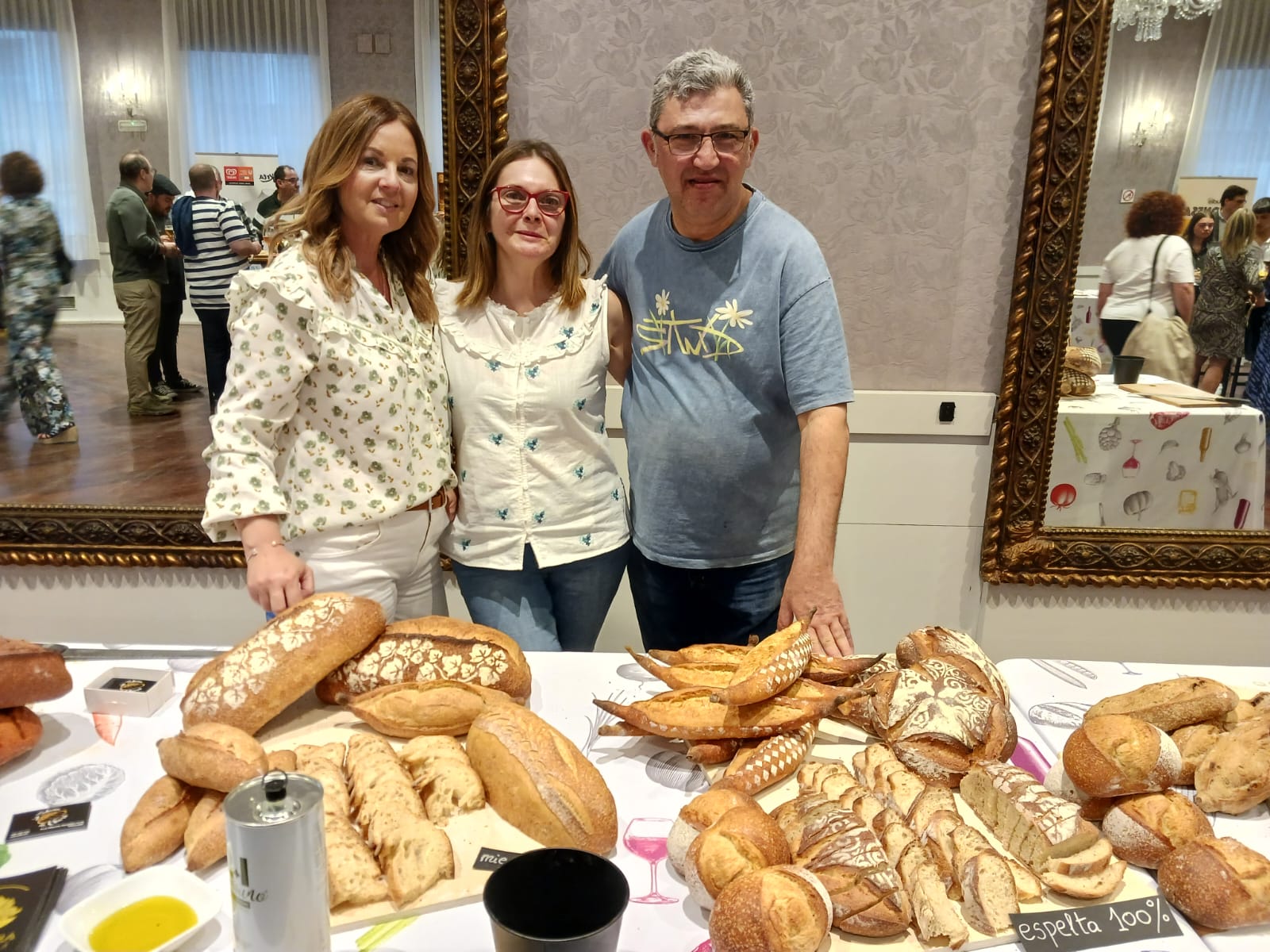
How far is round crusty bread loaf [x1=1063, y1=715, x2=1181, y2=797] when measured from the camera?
1.01 meters

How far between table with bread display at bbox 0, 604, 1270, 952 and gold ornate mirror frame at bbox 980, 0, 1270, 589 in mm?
1283

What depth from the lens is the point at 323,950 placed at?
75 cm

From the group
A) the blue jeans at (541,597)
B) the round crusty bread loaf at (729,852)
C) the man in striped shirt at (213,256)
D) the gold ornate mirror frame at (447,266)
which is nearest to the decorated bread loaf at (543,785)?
the round crusty bread loaf at (729,852)

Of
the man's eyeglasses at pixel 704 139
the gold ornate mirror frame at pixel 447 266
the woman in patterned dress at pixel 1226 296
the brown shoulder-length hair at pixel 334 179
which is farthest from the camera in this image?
the woman in patterned dress at pixel 1226 296

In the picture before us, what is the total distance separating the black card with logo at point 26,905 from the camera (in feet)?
2.71

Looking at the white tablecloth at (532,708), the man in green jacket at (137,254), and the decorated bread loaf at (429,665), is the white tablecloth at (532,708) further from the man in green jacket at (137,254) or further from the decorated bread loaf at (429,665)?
the man in green jacket at (137,254)

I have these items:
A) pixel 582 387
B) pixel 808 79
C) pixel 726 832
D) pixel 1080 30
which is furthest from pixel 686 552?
pixel 1080 30

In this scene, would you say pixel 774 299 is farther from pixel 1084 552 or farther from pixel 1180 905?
pixel 1084 552

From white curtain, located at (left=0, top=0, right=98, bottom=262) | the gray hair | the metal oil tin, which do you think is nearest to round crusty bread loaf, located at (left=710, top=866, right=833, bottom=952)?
the metal oil tin

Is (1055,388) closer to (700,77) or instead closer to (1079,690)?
(1079,690)

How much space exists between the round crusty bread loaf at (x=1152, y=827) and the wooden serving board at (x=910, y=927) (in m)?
0.03

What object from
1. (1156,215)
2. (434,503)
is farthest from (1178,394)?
(434,503)

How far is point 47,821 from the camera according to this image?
1020 millimetres

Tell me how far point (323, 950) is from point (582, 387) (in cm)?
119
